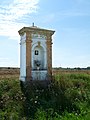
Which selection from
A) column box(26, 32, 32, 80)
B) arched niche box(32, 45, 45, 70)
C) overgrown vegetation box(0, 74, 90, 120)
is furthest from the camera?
arched niche box(32, 45, 45, 70)

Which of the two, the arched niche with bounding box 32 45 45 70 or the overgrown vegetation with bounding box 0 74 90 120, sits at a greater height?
the arched niche with bounding box 32 45 45 70

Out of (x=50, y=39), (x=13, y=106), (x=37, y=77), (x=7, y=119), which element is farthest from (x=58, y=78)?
(x=7, y=119)

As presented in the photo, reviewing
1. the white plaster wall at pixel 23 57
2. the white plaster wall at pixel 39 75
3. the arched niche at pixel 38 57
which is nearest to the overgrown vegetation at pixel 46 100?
the white plaster wall at pixel 39 75

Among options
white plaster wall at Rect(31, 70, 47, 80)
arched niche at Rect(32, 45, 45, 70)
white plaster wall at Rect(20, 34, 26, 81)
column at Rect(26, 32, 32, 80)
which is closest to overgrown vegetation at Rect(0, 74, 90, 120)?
white plaster wall at Rect(31, 70, 47, 80)

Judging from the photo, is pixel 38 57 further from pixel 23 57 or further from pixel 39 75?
pixel 39 75

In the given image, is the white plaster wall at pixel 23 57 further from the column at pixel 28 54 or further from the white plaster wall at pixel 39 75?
the white plaster wall at pixel 39 75

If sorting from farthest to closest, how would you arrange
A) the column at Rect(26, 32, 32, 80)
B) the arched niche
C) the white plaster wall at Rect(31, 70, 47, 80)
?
the arched niche
the white plaster wall at Rect(31, 70, 47, 80)
the column at Rect(26, 32, 32, 80)

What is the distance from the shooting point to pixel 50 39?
55.2 ft

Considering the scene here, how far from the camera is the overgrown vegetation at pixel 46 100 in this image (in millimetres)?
11820

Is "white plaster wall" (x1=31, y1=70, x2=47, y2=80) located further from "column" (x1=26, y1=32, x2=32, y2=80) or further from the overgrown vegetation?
the overgrown vegetation

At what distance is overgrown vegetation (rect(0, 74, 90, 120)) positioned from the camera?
11820 millimetres

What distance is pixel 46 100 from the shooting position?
13711 mm

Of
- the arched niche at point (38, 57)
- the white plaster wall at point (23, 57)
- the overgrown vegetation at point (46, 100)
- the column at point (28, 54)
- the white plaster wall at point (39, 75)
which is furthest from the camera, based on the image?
the arched niche at point (38, 57)

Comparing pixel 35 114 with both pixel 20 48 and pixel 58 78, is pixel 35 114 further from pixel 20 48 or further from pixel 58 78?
pixel 20 48
